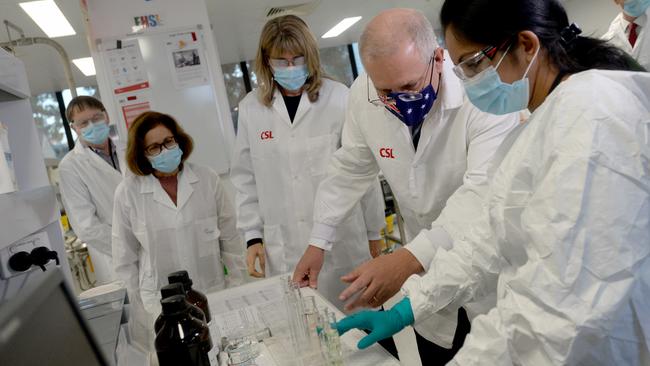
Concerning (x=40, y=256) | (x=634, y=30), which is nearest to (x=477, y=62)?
(x=40, y=256)

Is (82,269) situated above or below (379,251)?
below

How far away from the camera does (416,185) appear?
4.76 feet

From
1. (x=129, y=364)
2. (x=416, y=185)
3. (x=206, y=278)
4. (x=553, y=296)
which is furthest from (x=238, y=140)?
(x=553, y=296)

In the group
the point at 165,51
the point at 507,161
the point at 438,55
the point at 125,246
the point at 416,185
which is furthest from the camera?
the point at 165,51

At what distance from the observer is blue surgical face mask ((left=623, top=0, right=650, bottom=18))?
2383 mm

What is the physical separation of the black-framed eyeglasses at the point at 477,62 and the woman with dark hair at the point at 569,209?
0.05 ft

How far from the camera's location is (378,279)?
1.13 m

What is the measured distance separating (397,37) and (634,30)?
7.15 ft

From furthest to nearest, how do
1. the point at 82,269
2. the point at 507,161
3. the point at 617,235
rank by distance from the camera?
the point at 82,269 < the point at 507,161 < the point at 617,235

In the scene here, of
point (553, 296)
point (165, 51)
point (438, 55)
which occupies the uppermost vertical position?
point (165, 51)

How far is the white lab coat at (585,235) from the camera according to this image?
605 millimetres

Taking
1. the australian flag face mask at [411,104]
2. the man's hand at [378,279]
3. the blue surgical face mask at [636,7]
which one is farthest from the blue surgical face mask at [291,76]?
the blue surgical face mask at [636,7]

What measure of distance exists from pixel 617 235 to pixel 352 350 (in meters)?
0.58

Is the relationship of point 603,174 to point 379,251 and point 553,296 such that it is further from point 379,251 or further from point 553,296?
point 379,251
